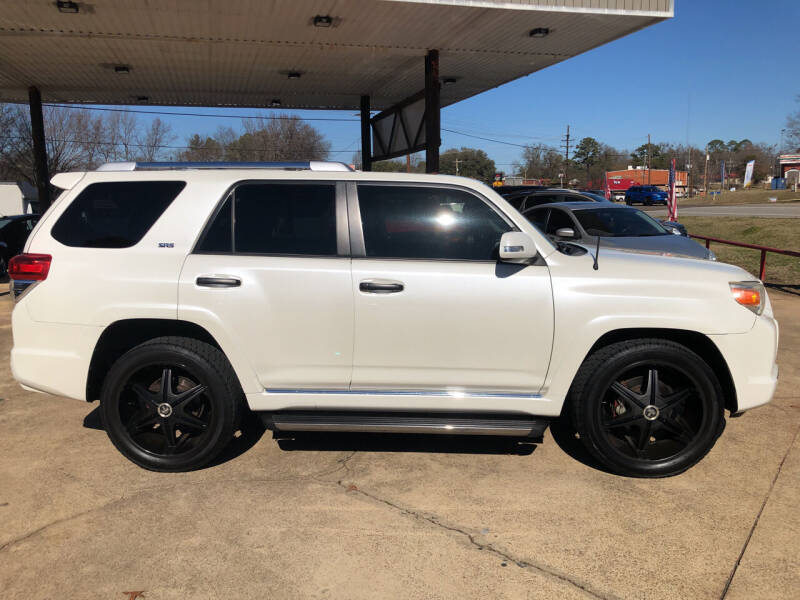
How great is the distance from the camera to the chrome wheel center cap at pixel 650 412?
3.77 metres

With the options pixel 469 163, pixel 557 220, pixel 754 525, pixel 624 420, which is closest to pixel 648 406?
pixel 624 420

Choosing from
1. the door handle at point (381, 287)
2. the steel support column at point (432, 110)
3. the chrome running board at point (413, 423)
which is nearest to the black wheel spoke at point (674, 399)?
the chrome running board at point (413, 423)

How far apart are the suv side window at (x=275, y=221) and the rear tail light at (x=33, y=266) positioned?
0.94 metres

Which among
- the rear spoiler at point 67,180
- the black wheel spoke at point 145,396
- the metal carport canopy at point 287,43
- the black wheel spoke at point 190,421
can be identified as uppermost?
the metal carport canopy at point 287,43

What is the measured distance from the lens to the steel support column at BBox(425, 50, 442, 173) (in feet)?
40.5

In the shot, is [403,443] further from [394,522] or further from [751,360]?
[751,360]

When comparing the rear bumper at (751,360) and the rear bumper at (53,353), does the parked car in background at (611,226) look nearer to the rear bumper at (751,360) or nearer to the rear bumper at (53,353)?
the rear bumper at (751,360)

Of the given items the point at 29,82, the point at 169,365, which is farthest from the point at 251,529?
the point at 29,82

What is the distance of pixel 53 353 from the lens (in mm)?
3826

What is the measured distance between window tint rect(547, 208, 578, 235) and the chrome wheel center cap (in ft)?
21.6

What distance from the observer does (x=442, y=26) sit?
10.4 metres

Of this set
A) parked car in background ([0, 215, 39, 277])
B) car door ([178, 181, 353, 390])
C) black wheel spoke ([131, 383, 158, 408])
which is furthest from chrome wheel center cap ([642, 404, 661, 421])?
parked car in background ([0, 215, 39, 277])

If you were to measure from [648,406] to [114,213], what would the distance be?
137 inches

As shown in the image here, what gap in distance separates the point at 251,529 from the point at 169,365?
114 cm
